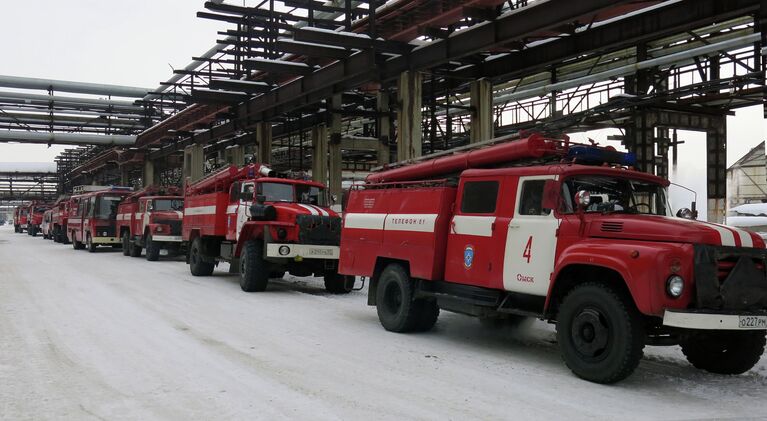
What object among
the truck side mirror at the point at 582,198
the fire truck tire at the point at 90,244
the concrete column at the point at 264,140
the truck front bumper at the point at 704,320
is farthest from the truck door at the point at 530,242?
the fire truck tire at the point at 90,244

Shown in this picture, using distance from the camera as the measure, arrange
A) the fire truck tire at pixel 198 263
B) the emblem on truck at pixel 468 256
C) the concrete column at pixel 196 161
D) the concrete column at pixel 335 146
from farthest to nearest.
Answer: the concrete column at pixel 196 161 → the concrete column at pixel 335 146 → the fire truck tire at pixel 198 263 → the emblem on truck at pixel 468 256

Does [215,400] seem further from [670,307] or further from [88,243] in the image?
[88,243]

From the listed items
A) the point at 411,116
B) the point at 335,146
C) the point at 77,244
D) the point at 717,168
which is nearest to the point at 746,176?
the point at 717,168

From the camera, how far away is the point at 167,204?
74.6 feet

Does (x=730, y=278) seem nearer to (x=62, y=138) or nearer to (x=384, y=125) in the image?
(x=384, y=125)

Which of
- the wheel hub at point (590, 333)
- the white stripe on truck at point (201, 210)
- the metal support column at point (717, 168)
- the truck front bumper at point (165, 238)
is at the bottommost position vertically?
the wheel hub at point (590, 333)

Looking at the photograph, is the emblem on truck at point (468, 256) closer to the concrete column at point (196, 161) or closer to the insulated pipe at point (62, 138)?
the concrete column at point (196, 161)

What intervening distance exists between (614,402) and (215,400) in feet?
11.6

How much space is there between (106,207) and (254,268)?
1713 centimetres

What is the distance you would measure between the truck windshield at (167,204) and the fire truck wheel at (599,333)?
19017 mm

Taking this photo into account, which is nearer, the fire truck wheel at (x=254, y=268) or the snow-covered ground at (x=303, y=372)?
the snow-covered ground at (x=303, y=372)

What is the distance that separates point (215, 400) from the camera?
537cm

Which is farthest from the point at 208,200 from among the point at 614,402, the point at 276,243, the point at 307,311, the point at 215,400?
the point at 614,402

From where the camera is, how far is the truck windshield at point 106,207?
89.1 ft
